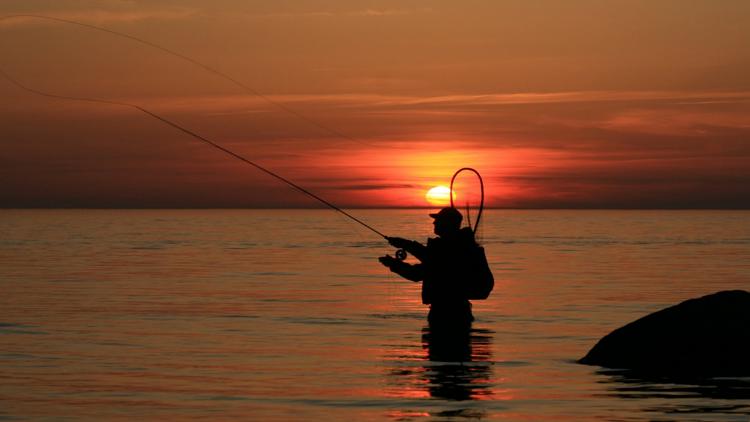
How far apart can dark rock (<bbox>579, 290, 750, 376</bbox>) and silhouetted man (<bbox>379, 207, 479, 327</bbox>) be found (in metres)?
2.89

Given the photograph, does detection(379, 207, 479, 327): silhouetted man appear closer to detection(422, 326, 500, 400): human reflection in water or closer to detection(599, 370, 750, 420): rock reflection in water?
detection(422, 326, 500, 400): human reflection in water

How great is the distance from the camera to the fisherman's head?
59.1 feet

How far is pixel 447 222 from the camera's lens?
1805 cm

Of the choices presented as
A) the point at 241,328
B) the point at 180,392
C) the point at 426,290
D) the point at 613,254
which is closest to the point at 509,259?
the point at 613,254

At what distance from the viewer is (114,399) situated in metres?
14.4

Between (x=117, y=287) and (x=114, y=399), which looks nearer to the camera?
(x=114, y=399)

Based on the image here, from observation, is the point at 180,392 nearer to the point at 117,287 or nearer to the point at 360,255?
the point at 117,287

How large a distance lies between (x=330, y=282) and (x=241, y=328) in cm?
1464

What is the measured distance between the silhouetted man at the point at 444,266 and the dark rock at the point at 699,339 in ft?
9.48

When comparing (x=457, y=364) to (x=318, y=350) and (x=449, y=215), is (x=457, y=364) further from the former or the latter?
(x=318, y=350)

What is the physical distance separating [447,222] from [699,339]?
165 inches

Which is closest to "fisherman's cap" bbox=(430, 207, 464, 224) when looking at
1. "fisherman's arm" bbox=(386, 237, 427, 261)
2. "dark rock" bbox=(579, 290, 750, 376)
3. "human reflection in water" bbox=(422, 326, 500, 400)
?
"fisherman's arm" bbox=(386, 237, 427, 261)

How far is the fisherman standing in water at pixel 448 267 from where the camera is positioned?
58.5 ft

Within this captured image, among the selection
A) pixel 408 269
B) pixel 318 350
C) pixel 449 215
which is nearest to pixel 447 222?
pixel 449 215
